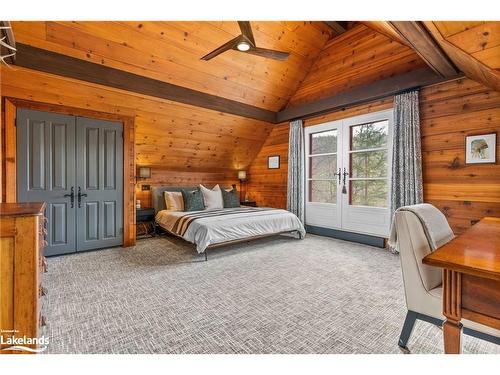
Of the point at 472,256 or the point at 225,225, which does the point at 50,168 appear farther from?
the point at 472,256

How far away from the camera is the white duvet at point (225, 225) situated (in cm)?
355

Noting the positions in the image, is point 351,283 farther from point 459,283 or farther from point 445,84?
point 445,84

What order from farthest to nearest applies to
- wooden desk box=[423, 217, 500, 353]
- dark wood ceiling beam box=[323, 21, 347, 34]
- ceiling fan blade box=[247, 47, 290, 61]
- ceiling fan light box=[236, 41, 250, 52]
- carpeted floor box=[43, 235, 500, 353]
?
dark wood ceiling beam box=[323, 21, 347, 34], ceiling fan blade box=[247, 47, 290, 61], ceiling fan light box=[236, 41, 250, 52], carpeted floor box=[43, 235, 500, 353], wooden desk box=[423, 217, 500, 353]

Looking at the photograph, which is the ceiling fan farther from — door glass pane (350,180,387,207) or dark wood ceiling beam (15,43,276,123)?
door glass pane (350,180,387,207)

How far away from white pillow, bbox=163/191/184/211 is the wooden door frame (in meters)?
0.81

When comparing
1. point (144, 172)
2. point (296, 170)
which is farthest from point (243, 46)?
point (144, 172)

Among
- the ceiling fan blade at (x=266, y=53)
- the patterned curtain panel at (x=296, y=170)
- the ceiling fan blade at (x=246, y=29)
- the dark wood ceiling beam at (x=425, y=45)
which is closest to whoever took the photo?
the dark wood ceiling beam at (x=425, y=45)

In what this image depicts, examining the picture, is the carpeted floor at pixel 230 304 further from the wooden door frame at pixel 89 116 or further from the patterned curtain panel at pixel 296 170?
the patterned curtain panel at pixel 296 170

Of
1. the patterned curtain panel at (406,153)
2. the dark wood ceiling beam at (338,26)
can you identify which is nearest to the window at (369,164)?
the patterned curtain panel at (406,153)

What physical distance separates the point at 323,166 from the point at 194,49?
3187mm

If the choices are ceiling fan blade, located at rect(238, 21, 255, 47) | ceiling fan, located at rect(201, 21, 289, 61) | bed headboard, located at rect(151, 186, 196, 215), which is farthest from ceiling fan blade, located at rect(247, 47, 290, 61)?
bed headboard, located at rect(151, 186, 196, 215)

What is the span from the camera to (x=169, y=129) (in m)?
4.79

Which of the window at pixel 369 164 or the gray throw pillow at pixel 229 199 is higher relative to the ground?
the window at pixel 369 164

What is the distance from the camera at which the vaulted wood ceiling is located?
3.11 meters
